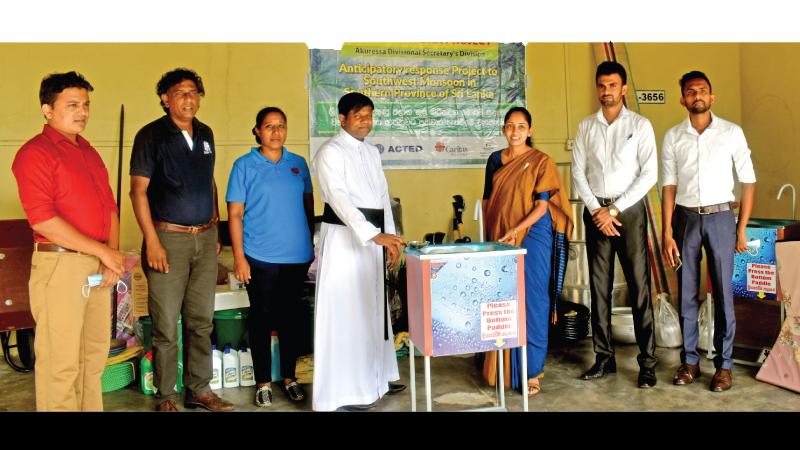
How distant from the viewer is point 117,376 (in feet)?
11.9

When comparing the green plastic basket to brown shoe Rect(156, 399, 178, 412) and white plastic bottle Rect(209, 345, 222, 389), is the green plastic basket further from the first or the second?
brown shoe Rect(156, 399, 178, 412)

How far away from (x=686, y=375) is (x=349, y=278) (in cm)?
191

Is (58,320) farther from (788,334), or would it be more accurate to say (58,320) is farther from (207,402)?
(788,334)

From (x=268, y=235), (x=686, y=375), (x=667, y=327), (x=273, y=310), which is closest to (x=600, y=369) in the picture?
(x=686, y=375)

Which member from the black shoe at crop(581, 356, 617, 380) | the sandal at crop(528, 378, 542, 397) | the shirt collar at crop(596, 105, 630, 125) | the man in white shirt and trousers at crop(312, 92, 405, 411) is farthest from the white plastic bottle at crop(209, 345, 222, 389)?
the shirt collar at crop(596, 105, 630, 125)

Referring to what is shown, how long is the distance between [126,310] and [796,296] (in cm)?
386

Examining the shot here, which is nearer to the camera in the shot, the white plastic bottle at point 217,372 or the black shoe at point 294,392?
the black shoe at point 294,392

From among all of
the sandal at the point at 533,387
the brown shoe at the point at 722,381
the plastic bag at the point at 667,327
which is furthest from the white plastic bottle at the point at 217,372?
the plastic bag at the point at 667,327

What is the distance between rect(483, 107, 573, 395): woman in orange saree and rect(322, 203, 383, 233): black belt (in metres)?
0.64

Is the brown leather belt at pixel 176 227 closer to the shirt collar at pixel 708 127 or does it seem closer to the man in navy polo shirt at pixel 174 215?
the man in navy polo shirt at pixel 174 215

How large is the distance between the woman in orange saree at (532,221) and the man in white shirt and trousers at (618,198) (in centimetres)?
21

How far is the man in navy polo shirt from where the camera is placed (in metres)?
2.95

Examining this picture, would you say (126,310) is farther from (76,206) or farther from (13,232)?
(76,206)

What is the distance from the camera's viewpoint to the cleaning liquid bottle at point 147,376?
3549 mm
